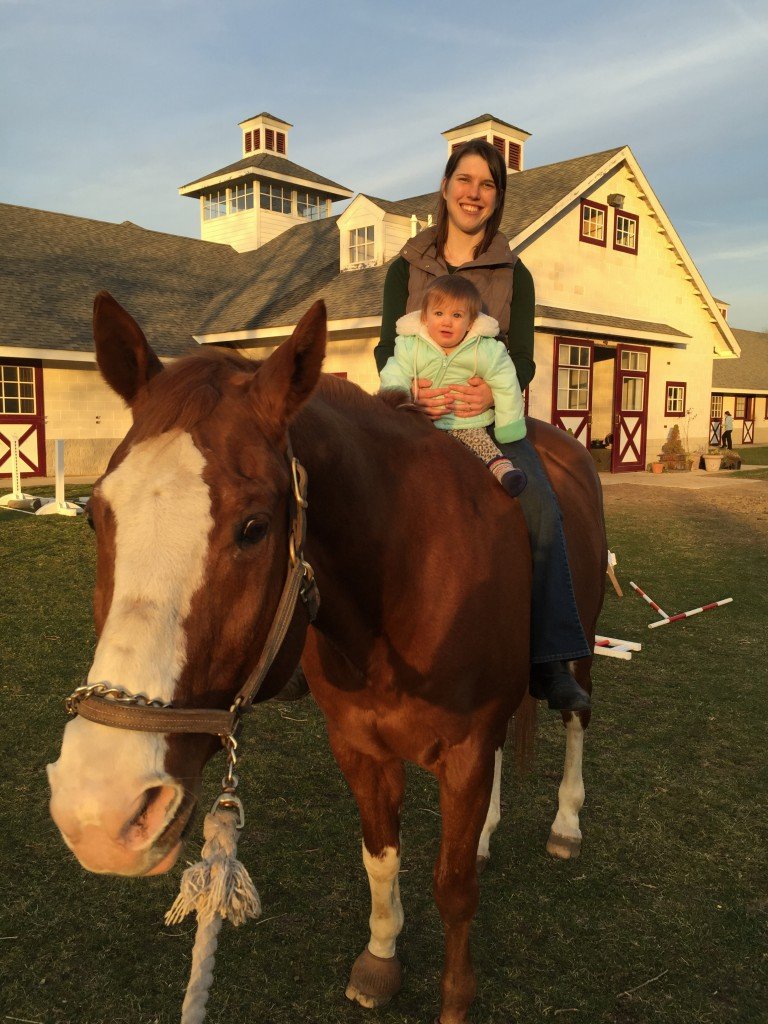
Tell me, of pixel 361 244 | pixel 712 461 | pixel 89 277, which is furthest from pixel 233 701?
pixel 712 461

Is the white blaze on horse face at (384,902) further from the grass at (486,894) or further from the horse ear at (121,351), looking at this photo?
the horse ear at (121,351)

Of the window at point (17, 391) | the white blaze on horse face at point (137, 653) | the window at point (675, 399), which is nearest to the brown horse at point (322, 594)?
the white blaze on horse face at point (137, 653)

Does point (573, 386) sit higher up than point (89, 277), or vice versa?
point (89, 277)

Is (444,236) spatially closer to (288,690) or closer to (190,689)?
(288,690)

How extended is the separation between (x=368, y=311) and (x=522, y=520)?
15.5 meters

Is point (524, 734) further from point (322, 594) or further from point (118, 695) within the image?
point (118, 695)

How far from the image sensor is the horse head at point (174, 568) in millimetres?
1326

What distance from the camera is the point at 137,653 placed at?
4.44ft

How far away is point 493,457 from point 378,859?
1578 millimetres

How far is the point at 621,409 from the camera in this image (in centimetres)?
2145

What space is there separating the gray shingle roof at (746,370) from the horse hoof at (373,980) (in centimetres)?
4094

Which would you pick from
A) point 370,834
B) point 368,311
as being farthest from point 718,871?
point 368,311

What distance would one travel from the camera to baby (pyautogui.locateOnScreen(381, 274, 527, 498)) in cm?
273

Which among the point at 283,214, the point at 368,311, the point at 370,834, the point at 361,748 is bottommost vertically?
the point at 370,834
